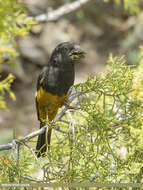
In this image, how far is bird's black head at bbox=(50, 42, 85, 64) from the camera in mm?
2408

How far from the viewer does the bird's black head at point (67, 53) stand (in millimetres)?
2408

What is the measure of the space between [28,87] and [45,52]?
1.41 meters

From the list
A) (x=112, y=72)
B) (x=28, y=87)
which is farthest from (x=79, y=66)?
(x=112, y=72)

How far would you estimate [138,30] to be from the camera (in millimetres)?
11195

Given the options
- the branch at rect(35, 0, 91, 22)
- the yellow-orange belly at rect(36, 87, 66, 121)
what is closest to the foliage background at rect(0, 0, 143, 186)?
the yellow-orange belly at rect(36, 87, 66, 121)

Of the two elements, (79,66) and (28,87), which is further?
(79,66)

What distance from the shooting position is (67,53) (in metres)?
2.49

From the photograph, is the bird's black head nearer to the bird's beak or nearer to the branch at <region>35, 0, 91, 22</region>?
the bird's beak

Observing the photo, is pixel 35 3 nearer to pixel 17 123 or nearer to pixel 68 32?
pixel 68 32

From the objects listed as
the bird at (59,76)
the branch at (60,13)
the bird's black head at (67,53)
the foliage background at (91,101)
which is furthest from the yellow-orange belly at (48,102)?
the branch at (60,13)

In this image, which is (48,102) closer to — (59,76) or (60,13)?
(59,76)

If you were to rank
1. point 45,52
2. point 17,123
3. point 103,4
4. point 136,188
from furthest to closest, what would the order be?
1. point 103,4
2. point 45,52
3. point 17,123
4. point 136,188

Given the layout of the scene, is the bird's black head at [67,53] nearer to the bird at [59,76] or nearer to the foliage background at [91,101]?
the bird at [59,76]

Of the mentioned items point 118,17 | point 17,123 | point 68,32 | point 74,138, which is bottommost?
point 74,138
